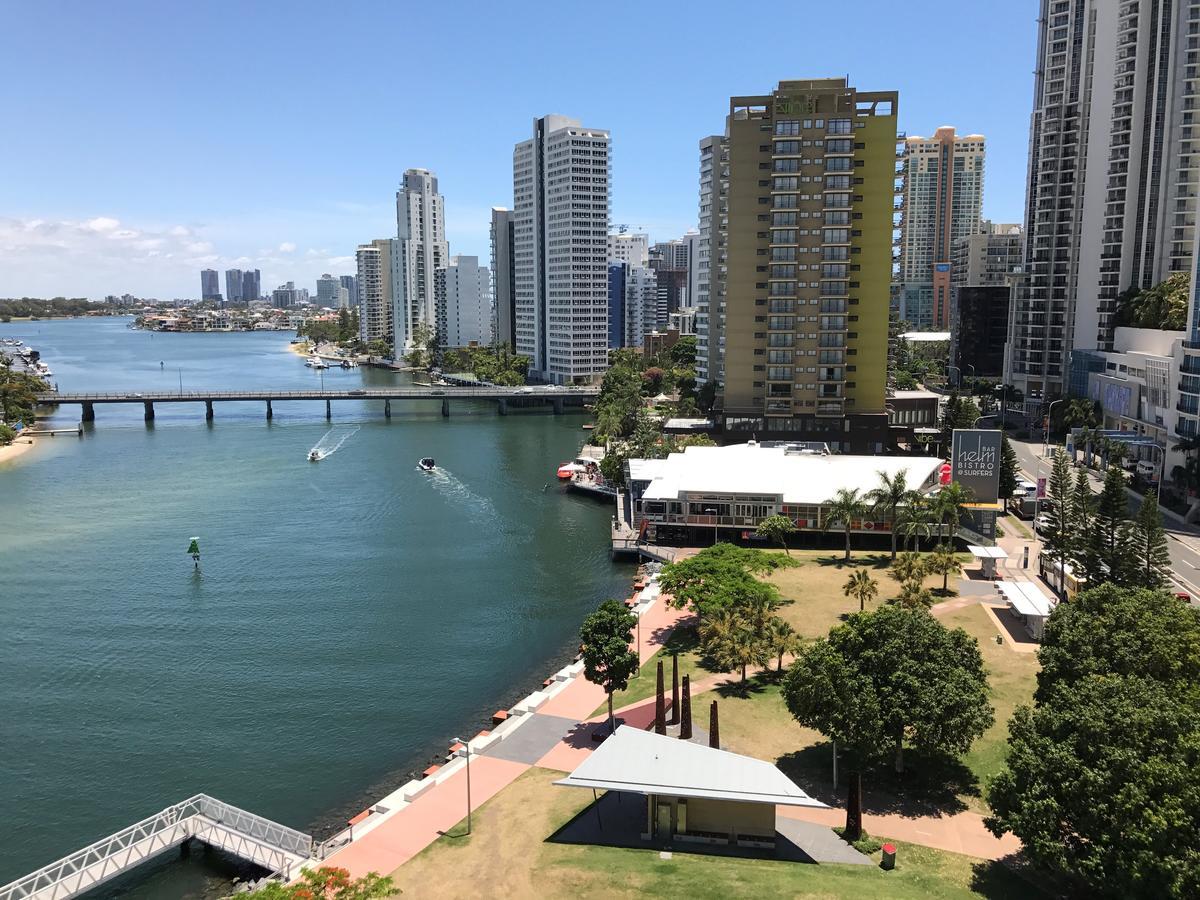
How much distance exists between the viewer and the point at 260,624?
53906mm

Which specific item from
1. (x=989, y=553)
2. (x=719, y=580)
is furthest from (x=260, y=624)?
(x=989, y=553)

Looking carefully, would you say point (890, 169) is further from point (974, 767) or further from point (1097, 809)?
point (1097, 809)

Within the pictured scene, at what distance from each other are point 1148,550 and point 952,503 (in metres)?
14.0

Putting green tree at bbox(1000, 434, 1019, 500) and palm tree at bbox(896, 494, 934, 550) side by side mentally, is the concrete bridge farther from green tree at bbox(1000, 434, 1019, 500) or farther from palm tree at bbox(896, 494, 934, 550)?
palm tree at bbox(896, 494, 934, 550)

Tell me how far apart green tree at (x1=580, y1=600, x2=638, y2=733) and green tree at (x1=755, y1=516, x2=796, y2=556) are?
26.8m

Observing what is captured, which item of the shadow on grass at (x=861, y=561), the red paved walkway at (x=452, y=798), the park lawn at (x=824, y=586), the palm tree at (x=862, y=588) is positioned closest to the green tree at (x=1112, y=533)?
the park lawn at (x=824, y=586)

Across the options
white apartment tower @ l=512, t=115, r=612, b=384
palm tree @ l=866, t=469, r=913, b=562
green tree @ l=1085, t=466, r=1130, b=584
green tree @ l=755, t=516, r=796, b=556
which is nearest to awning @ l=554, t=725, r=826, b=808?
green tree @ l=1085, t=466, r=1130, b=584

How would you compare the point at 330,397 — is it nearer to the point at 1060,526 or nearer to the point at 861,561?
the point at 861,561

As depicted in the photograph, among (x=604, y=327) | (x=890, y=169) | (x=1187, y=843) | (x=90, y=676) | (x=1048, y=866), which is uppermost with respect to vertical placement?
(x=890, y=169)

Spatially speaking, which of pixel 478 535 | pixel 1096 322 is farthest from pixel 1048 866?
pixel 1096 322

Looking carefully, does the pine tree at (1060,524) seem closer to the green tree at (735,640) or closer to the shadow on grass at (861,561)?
the shadow on grass at (861,561)

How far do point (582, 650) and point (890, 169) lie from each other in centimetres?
7200

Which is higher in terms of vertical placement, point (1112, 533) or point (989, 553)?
point (1112, 533)

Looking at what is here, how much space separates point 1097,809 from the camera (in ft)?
77.8
